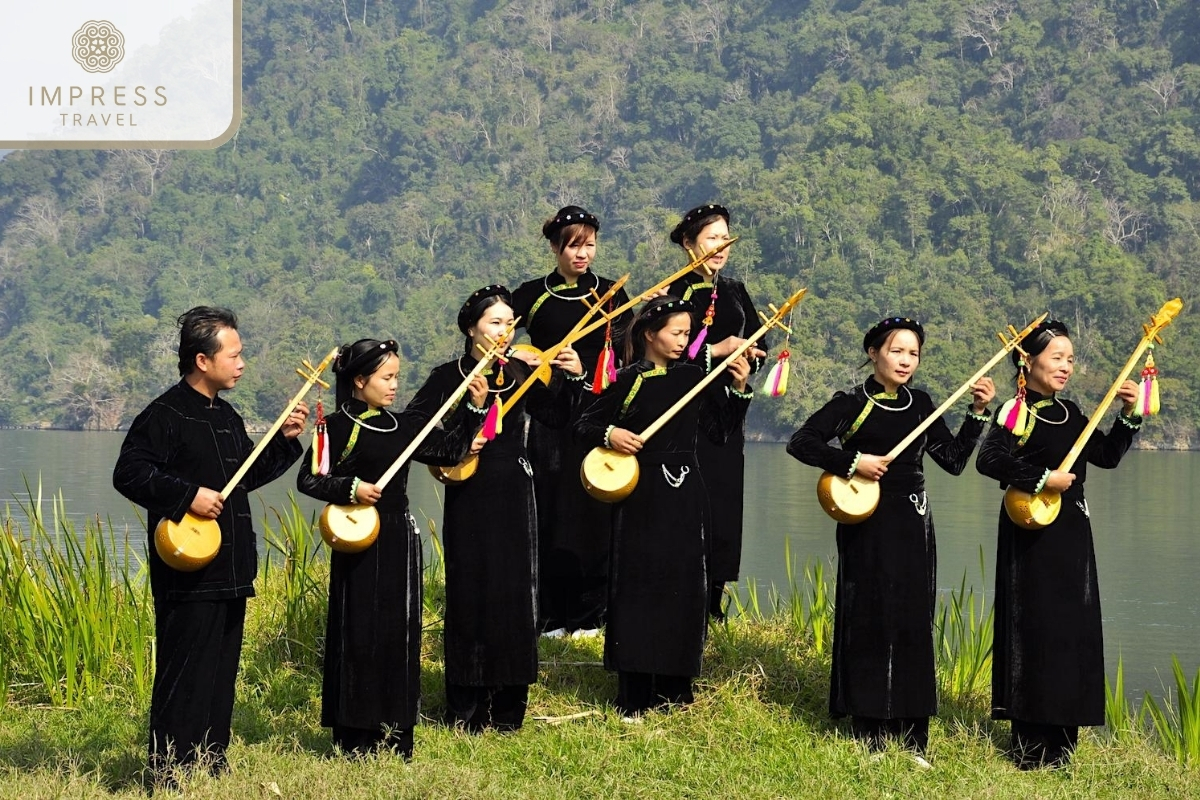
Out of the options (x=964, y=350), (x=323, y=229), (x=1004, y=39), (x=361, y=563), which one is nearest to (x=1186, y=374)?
(x=964, y=350)

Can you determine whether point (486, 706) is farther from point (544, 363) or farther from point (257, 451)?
point (257, 451)

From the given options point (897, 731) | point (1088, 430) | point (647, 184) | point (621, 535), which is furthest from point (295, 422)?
point (647, 184)

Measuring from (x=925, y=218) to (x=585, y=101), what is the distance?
26.8m

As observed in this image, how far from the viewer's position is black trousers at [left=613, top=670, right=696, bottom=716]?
6879 mm

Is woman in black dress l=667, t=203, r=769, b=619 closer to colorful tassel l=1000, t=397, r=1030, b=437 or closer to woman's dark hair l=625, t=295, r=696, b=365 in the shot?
woman's dark hair l=625, t=295, r=696, b=365

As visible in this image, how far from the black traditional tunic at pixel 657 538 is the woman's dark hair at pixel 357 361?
0.88 metres

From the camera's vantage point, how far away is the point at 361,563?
243 inches

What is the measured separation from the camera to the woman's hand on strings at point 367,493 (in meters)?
5.98

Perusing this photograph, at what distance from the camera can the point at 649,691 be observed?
6.92 m

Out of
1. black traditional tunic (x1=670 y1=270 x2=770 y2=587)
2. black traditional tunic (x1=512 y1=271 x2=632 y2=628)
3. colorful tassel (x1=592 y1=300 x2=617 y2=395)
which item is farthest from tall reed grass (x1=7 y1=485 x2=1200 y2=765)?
colorful tassel (x1=592 y1=300 x2=617 y2=395)

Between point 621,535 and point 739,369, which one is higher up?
point 739,369

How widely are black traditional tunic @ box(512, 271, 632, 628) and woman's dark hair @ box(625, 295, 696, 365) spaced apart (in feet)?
1.66

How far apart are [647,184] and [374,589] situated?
6994cm

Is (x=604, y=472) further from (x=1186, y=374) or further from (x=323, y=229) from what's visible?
(x=323, y=229)
